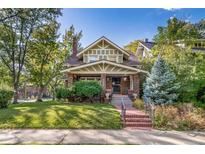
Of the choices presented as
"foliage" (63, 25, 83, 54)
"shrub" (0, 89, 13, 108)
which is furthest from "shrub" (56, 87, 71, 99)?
"foliage" (63, 25, 83, 54)

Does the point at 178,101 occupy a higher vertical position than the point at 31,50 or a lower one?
lower

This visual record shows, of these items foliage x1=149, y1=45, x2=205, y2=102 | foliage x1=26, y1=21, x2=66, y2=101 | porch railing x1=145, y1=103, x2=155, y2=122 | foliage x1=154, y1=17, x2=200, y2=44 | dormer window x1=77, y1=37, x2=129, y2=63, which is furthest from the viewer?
foliage x1=154, y1=17, x2=200, y2=44

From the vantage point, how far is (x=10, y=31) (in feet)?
68.0

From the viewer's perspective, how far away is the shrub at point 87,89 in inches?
653

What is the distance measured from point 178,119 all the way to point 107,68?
9317 mm

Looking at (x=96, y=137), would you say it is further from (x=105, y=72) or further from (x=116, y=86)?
(x=116, y=86)

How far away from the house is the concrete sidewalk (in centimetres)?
950

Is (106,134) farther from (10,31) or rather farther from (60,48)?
(60,48)

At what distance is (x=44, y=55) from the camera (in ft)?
78.0

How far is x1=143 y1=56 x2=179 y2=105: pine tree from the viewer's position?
48.7 ft

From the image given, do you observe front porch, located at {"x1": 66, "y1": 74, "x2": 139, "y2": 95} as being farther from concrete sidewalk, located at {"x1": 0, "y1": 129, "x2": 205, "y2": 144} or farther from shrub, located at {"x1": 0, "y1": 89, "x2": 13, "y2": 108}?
concrete sidewalk, located at {"x1": 0, "y1": 129, "x2": 205, "y2": 144}

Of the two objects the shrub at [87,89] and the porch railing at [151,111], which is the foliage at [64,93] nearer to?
the shrub at [87,89]
